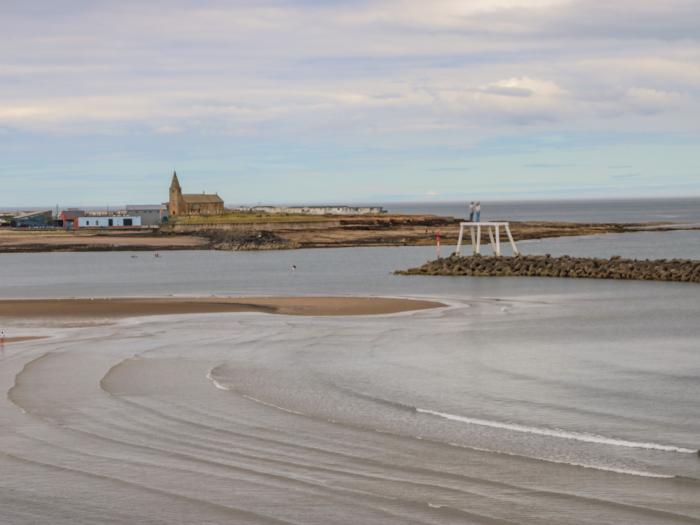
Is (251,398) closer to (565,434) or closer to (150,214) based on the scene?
(565,434)

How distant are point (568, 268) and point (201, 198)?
118838 mm

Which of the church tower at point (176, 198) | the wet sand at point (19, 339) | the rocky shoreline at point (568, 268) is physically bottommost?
the wet sand at point (19, 339)

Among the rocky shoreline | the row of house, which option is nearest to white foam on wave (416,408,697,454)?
the rocky shoreline

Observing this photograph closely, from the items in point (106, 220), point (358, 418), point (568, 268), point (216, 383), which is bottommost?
point (216, 383)

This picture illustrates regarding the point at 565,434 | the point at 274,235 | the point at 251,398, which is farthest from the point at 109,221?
the point at 565,434

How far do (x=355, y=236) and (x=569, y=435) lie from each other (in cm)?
10326

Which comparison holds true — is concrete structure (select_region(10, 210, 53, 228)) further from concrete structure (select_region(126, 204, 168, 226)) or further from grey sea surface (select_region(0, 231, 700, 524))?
grey sea surface (select_region(0, 231, 700, 524))

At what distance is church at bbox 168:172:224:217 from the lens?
558ft

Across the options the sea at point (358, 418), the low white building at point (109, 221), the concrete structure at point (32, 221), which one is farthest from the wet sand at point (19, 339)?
the concrete structure at point (32, 221)

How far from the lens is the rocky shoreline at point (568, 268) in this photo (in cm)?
5828

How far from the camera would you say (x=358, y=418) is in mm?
19531

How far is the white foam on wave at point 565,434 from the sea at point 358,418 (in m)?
0.05

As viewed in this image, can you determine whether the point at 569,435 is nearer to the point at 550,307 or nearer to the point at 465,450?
the point at 465,450

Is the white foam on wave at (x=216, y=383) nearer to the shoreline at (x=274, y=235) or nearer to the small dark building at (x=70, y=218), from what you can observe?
the shoreline at (x=274, y=235)
